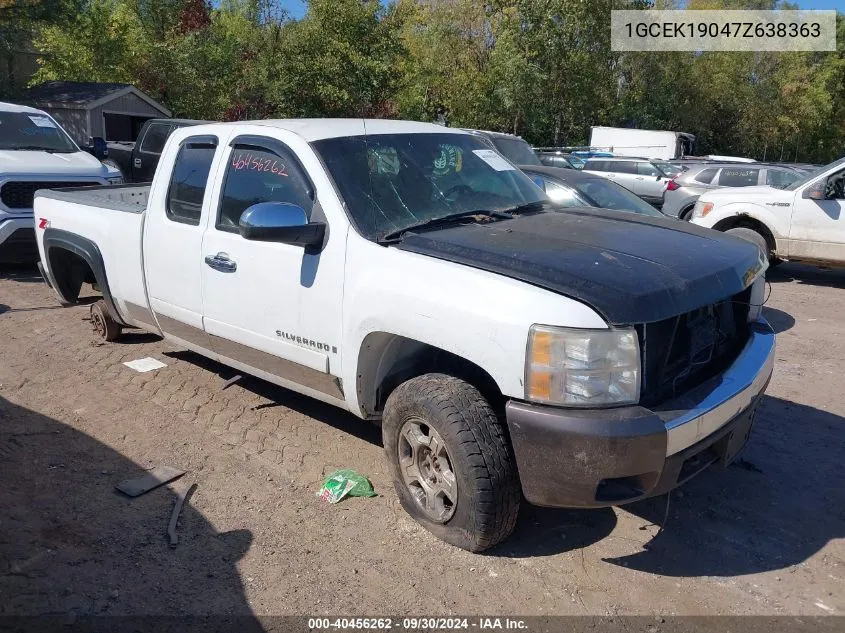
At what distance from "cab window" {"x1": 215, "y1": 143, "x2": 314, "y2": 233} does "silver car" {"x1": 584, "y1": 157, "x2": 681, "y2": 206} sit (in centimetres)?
1559

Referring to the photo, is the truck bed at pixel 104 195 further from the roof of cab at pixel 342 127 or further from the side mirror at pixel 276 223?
the side mirror at pixel 276 223

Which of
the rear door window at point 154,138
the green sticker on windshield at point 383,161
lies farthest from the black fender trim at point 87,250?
→ the rear door window at point 154,138

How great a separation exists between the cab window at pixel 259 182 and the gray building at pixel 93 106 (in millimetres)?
19856

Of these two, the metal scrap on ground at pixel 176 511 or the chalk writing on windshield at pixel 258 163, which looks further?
the chalk writing on windshield at pixel 258 163

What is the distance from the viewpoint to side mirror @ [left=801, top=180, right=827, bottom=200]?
9.65 metres

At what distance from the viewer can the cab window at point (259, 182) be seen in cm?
414

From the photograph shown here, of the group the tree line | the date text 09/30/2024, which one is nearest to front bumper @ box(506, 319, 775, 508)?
the date text 09/30/2024

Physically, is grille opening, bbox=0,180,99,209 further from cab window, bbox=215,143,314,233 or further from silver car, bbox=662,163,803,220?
silver car, bbox=662,163,803,220

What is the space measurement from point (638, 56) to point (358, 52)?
2055 centimetres

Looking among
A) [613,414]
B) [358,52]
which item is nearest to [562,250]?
[613,414]

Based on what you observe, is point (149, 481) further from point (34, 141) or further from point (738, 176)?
point (738, 176)

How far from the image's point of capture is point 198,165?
4.81 metres

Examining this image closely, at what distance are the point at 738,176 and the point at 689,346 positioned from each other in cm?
1329

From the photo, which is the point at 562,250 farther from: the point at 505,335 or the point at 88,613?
the point at 88,613
